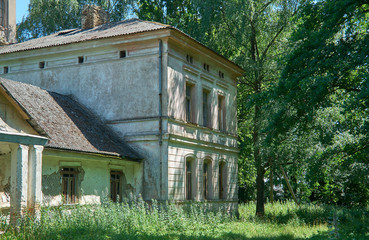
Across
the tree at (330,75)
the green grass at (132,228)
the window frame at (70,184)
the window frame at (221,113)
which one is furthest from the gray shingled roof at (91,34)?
the green grass at (132,228)

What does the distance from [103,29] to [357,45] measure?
11.7 m

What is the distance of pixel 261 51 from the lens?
2831 cm

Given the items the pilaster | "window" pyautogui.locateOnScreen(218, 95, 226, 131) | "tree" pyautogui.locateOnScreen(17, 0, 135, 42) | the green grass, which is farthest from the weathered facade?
"tree" pyautogui.locateOnScreen(17, 0, 135, 42)

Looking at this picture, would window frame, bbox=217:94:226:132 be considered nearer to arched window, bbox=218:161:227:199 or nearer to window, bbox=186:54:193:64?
arched window, bbox=218:161:227:199

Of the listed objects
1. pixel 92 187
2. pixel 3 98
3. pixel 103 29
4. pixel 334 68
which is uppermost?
pixel 103 29

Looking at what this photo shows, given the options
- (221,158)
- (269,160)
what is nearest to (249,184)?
(269,160)

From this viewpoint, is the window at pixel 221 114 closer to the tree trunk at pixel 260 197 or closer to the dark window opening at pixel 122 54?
the tree trunk at pixel 260 197

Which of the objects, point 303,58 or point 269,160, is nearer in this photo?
point 303,58

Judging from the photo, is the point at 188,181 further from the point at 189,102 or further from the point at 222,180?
the point at 189,102

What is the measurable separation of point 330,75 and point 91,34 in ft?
37.0

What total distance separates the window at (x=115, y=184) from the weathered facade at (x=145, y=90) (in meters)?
0.32

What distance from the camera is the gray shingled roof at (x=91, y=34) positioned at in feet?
65.5

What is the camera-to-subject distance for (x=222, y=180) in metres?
23.8

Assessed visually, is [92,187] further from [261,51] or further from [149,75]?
[261,51]
